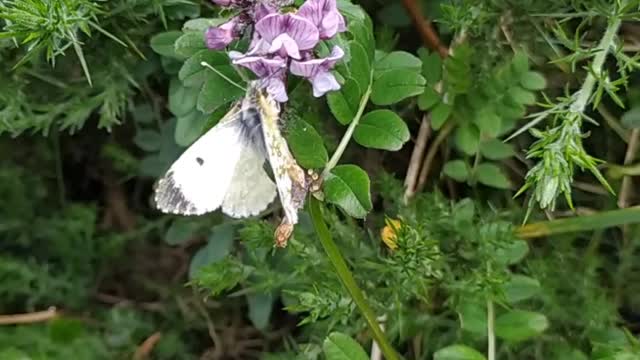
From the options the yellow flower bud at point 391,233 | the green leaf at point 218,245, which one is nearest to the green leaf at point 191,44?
the yellow flower bud at point 391,233

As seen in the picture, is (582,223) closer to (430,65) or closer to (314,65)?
(430,65)

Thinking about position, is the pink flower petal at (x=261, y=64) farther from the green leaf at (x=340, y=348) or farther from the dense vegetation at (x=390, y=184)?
the green leaf at (x=340, y=348)

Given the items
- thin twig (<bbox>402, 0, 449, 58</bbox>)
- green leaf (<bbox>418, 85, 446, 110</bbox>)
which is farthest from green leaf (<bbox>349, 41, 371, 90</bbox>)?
thin twig (<bbox>402, 0, 449, 58</bbox>)

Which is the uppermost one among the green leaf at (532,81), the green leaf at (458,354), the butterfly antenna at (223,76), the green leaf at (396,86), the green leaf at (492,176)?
the butterfly antenna at (223,76)

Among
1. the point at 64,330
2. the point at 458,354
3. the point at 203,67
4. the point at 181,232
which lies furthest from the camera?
the point at 181,232

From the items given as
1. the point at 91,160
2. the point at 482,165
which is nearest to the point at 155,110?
the point at 91,160

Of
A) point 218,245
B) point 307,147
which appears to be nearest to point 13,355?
point 218,245

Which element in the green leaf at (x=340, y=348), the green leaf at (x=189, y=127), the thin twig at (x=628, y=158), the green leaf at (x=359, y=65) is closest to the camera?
the green leaf at (x=359, y=65)
